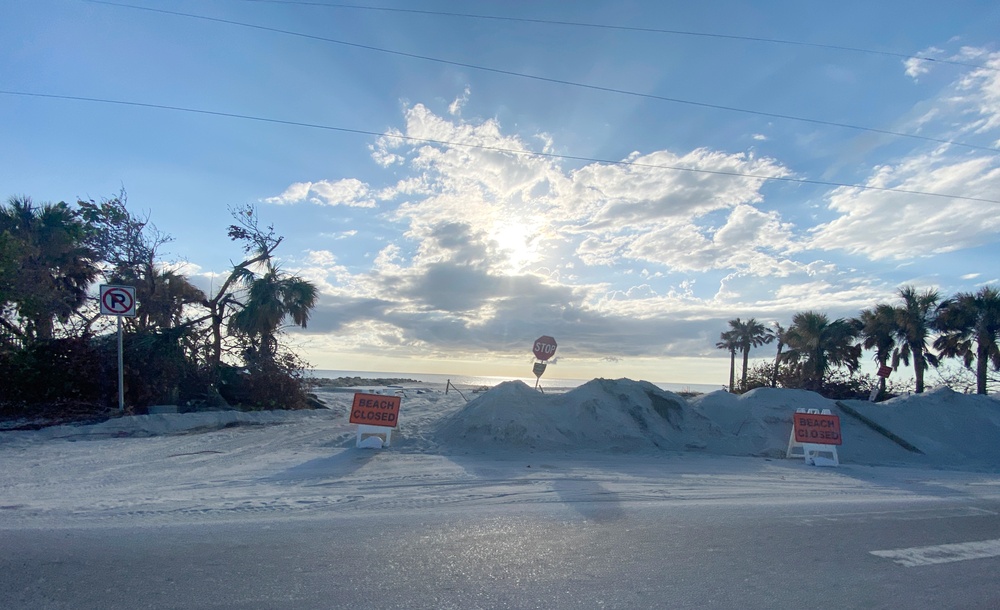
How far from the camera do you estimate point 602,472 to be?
10.5 metres

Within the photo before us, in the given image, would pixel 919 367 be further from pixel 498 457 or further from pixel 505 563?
pixel 505 563

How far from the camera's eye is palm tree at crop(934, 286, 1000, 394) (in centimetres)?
2777

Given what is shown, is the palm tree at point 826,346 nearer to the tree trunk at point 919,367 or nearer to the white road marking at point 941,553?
the tree trunk at point 919,367

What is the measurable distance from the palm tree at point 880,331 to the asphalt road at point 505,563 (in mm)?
28200

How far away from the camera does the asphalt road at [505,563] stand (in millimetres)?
4387

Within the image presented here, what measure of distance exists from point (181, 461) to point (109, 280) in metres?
12.0

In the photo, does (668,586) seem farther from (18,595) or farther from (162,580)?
(18,595)

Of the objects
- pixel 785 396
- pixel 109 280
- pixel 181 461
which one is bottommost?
pixel 181 461

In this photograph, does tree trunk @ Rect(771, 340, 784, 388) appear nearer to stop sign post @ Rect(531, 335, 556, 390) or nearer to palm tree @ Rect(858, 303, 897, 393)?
palm tree @ Rect(858, 303, 897, 393)

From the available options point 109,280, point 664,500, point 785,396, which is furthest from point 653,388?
point 109,280

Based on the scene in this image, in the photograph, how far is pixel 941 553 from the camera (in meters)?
5.94

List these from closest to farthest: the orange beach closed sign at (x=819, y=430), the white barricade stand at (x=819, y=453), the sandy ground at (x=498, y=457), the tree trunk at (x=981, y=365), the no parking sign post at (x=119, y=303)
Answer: the sandy ground at (x=498, y=457) → the white barricade stand at (x=819, y=453) → the orange beach closed sign at (x=819, y=430) → the no parking sign post at (x=119, y=303) → the tree trunk at (x=981, y=365)

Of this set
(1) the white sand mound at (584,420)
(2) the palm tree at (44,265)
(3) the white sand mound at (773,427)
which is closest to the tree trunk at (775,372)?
(3) the white sand mound at (773,427)

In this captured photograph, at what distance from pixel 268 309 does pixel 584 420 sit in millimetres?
10804
